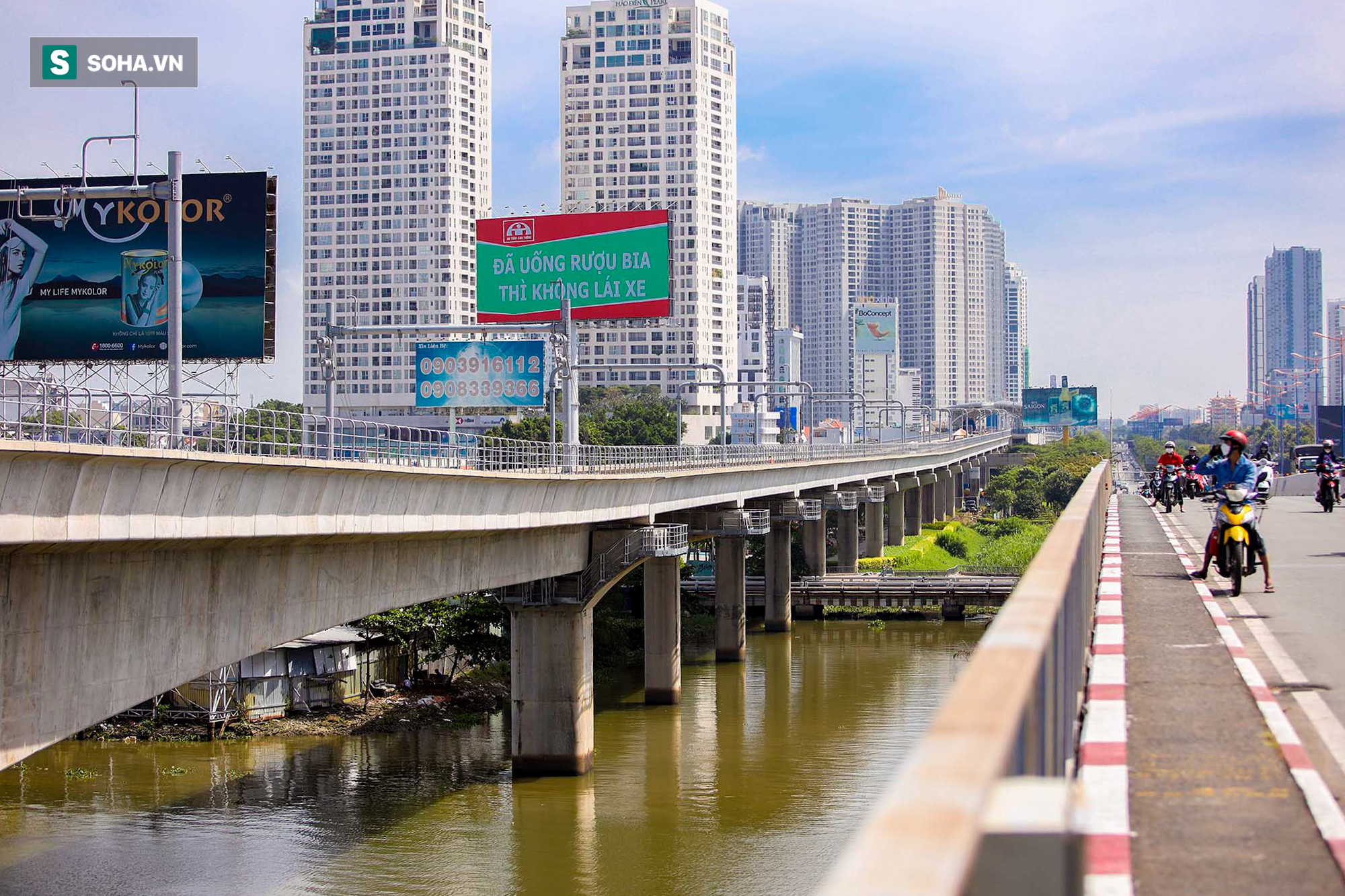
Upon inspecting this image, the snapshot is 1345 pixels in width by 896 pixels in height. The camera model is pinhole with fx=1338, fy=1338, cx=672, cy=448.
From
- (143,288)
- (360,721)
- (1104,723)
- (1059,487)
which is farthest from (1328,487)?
(1059,487)

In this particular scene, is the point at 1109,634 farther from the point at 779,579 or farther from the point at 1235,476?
the point at 779,579

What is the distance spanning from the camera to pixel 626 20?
530 feet

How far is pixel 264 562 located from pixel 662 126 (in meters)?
145

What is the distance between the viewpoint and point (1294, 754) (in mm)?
7973

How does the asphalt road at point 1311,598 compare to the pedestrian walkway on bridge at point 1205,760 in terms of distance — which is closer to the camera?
the pedestrian walkway on bridge at point 1205,760

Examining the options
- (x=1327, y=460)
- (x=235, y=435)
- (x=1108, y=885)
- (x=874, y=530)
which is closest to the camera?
(x=1108, y=885)

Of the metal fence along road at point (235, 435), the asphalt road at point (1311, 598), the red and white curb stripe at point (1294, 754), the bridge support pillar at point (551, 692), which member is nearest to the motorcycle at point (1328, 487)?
the asphalt road at point (1311, 598)

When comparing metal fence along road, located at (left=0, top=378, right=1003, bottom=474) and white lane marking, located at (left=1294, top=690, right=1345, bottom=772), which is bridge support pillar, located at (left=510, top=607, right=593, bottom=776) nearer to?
metal fence along road, located at (left=0, top=378, right=1003, bottom=474)

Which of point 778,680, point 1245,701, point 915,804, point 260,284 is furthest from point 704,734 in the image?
point 915,804

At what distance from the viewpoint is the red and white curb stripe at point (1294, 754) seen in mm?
6336

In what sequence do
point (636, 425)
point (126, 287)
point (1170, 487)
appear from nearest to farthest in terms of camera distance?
point (126, 287)
point (1170, 487)
point (636, 425)

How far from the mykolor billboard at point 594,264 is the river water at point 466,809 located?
15.6 meters

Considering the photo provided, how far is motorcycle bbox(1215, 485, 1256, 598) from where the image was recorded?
1755cm

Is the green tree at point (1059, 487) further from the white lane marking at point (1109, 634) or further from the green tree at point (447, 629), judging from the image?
the white lane marking at point (1109, 634)
